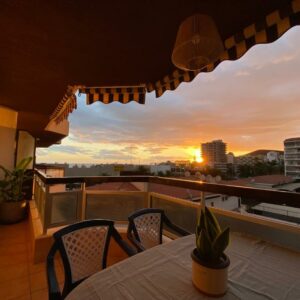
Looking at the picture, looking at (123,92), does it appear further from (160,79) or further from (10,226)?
(10,226)

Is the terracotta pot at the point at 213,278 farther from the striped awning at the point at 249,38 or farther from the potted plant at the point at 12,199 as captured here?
the potted plant at the point at 12,199

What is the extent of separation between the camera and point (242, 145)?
13.2m

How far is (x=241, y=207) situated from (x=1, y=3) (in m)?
2.94

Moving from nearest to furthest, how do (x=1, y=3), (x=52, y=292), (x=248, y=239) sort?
(x=52, y=292) < (x=248, y=239) < (x=1, y=3)

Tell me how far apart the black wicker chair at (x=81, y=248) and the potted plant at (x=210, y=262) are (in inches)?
25.4

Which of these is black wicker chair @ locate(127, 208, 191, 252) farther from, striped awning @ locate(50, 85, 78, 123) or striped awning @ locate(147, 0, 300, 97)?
striped awning @ locate(50, 85, 78, 123)

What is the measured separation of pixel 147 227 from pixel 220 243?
1.14 meters

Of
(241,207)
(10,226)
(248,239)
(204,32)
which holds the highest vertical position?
(204,32)

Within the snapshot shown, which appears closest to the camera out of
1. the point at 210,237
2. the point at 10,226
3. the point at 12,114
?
the point at 210,237

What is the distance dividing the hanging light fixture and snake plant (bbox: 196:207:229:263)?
1185 mm

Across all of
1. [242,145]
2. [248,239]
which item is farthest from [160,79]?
[242,145]

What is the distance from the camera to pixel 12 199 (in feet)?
14.5

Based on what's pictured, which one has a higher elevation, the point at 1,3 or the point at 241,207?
the point at 1,3

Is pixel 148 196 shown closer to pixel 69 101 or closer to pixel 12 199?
pixel 69 101
